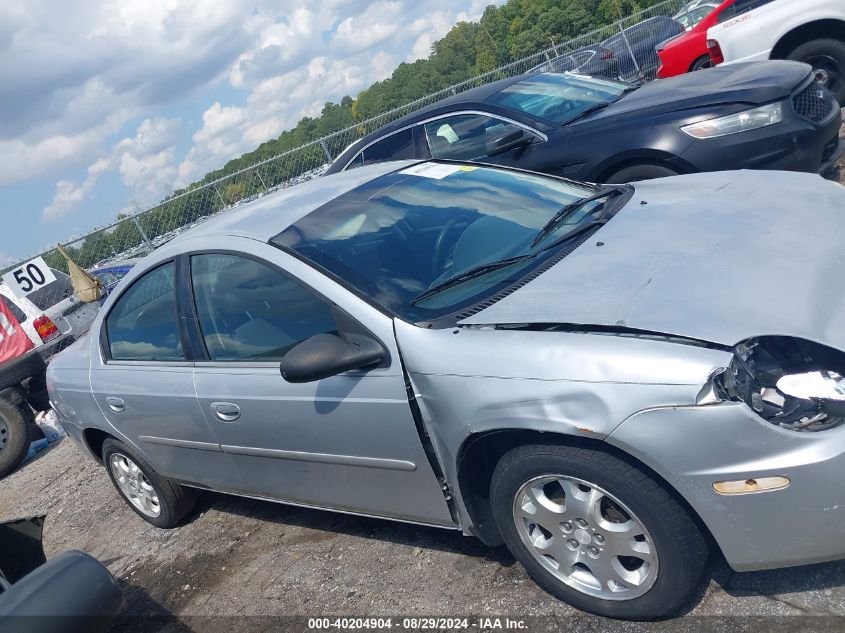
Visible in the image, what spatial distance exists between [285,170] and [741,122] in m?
10.1

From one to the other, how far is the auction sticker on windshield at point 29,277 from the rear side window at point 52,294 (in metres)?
0.07

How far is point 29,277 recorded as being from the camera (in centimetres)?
1112

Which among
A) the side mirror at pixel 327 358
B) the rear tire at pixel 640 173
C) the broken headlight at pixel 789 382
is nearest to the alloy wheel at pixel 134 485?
the side mirror at pixel 327 358

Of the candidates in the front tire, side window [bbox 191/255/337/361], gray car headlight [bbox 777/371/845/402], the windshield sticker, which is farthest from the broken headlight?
the windshield sticker

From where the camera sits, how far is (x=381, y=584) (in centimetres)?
333

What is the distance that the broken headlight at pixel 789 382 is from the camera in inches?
85.5

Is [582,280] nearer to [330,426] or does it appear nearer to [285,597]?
[330,426]

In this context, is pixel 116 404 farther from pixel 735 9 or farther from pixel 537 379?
pixel 735 9

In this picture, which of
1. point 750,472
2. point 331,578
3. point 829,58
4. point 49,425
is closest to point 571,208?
point 750,472

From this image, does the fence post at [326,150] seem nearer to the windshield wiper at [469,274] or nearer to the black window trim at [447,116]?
the black window trim at [447,116]

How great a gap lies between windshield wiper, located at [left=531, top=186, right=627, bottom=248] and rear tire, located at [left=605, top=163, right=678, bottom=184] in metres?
1.77

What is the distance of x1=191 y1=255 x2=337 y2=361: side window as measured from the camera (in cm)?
313

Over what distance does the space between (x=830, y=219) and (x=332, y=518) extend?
2.79m

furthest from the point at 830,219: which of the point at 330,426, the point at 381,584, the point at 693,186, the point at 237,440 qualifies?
the point at 237,440
